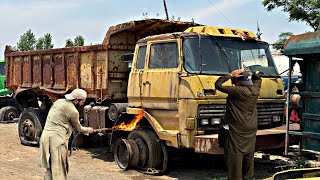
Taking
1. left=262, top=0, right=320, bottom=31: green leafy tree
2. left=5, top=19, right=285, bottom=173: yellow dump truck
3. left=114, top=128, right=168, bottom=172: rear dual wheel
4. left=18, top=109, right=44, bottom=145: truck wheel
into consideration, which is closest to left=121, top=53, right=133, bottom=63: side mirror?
left=5, top=19, right=285, bottom=173: yellow dump truck

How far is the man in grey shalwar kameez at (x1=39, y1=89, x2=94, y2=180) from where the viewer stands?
564 cm

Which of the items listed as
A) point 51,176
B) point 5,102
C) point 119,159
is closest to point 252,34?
point 119,159

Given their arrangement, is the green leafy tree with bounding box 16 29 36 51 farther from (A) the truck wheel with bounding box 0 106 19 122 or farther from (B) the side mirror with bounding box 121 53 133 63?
Result: (B) the side mirror with bounding box 121 53 133 63

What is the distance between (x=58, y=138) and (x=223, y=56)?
10.5ft

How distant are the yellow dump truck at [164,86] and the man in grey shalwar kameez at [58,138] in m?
2.03

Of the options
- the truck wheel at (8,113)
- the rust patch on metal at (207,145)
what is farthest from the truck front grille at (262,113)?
the truck wheel at (8,113)

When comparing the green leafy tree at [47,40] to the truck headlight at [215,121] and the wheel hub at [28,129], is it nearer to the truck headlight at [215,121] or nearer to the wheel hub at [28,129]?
the wheel hub at [28,129]

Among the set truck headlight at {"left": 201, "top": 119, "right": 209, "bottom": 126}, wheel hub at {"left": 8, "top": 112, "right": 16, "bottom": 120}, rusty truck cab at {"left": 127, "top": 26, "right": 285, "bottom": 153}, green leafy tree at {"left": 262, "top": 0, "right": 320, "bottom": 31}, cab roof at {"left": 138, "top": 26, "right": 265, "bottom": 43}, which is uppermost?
green leafy tree at {"left": 262, "top": 0, "right": 320, "bottom": 31}

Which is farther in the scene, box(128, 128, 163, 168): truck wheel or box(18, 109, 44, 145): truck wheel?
box(18, 109, 44, 145): truck wheel

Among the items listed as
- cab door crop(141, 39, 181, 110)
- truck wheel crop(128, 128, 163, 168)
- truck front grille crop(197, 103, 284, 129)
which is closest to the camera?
truck front grille crop(197, 103, 284, 129)

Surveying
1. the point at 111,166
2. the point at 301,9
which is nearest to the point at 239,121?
the point at 111,166

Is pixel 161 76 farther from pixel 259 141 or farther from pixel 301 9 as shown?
pixel 301 9

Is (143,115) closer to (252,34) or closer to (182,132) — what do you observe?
(182,132)

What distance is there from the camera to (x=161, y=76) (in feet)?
25.2
